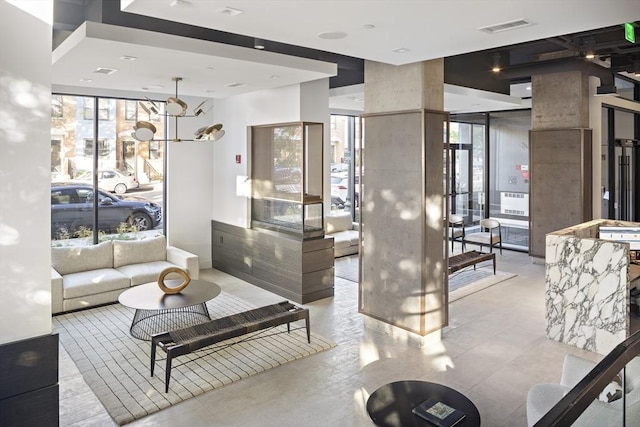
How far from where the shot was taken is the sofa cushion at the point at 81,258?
6.67m

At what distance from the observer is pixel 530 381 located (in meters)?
4.32

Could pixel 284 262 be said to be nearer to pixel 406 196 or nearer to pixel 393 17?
pixel 406 196

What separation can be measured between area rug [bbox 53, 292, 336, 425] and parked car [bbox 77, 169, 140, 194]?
91.0 inches

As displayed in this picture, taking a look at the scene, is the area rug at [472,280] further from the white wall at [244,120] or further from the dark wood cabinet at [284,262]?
the white wall at [244,120]

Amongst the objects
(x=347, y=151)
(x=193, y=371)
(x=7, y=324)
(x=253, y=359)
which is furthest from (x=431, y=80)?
(x=347, y=151)

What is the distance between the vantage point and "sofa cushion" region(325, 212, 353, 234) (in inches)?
395

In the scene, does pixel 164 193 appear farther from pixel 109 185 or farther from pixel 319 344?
pixel 319 344

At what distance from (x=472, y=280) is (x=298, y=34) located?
18.2 ft

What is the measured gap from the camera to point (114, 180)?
770 cm

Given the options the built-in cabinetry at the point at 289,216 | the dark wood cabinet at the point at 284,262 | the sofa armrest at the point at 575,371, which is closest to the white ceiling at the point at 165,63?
the built-in cabinetry at the point at 289,216

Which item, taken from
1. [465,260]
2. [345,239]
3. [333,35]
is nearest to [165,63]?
[333,35]

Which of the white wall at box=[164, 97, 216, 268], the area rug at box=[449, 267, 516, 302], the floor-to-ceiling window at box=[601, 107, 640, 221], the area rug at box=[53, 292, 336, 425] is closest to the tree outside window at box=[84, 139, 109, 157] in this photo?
the white wall at box=[164, 97, 216, 268]

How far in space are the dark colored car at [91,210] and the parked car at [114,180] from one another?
11 centimetres

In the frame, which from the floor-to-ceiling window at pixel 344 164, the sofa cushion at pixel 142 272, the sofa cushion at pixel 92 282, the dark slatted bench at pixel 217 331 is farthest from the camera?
the floor-to-ceiling window at pixel 344 164
